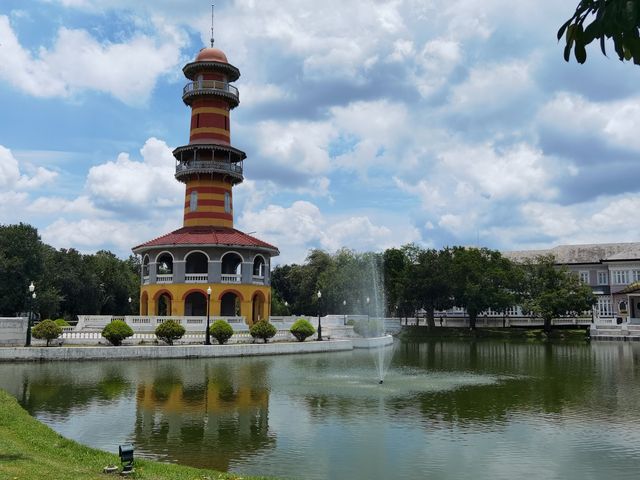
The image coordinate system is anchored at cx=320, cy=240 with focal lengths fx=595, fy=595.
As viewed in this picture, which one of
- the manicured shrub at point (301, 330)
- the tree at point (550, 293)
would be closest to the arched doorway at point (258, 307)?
the manicured shrub at point (301, 330)

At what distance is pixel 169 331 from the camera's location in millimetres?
34844

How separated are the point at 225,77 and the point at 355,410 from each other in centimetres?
3920

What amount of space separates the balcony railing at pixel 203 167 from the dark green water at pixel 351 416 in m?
22.0

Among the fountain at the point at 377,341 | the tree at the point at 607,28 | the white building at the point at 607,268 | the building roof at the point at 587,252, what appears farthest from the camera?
the building roof at the point at 587,252

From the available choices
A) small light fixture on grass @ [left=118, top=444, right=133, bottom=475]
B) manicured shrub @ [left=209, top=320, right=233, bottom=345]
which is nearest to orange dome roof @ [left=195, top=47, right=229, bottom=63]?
manicured shrub @ [left=209, top=320, right=233, bottom=345]

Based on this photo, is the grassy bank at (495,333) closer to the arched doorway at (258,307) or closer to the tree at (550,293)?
the tree at (550,293)

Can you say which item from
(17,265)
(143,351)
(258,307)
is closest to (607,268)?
(258,307)

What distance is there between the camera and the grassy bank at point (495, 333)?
196 feet

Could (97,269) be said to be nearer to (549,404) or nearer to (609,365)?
(609,365)

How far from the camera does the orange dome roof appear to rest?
50500mm

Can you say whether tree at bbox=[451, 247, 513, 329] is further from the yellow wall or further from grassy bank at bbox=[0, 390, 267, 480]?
grassy bank at bbox=[0, 390, 267, 480]

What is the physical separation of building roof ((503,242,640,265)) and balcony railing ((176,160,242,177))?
45644mm

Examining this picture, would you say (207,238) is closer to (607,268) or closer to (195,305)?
(195,305)

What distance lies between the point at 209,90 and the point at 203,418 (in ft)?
124
